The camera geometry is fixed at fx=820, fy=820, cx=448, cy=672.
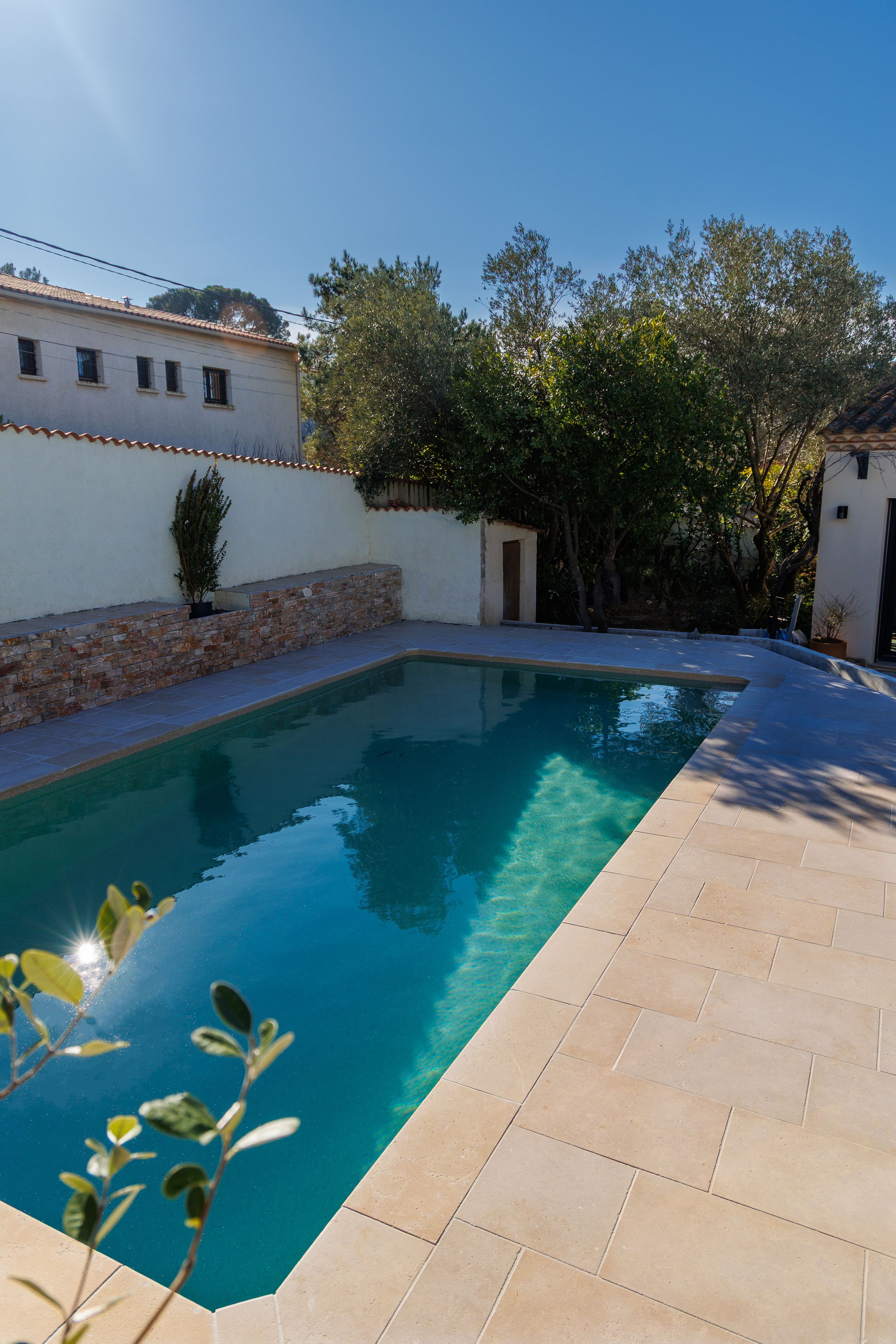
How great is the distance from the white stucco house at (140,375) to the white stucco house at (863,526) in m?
12.0

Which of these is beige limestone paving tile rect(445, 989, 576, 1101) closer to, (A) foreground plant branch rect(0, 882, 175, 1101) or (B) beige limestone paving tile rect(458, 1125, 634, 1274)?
(B) beige limestone paving tile rect(458, 1125, 634, 1274)

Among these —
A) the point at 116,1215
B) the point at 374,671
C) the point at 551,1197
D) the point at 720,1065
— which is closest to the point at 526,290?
the point at 374,671

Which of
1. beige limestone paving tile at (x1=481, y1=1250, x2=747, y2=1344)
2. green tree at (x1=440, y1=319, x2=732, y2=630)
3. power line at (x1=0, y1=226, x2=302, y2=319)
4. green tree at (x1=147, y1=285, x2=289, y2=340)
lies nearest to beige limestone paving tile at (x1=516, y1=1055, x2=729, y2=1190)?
beige limestone paving tile at (x1=481, y1=1250, x2=747, y2=1344)

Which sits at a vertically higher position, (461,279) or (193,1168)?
(461,279)

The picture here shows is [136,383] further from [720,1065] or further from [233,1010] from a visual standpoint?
[233,1010]

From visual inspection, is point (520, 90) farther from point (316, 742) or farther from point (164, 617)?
point (316, 742)

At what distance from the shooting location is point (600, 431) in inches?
504

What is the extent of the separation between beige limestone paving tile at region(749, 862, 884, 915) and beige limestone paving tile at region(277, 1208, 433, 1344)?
115 inches

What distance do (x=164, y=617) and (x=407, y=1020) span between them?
6.87 meters

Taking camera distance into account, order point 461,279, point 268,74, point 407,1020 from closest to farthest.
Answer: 1. point 407,1020
2. point 268,74
3. point 461,279

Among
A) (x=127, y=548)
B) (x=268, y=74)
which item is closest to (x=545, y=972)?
(x=127, y=548)

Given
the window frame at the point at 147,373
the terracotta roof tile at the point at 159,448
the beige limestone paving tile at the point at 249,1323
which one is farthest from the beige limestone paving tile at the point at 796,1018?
the window frame at the point at 147,373

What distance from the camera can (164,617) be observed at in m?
9.90

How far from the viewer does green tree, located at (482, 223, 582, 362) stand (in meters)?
15.2
